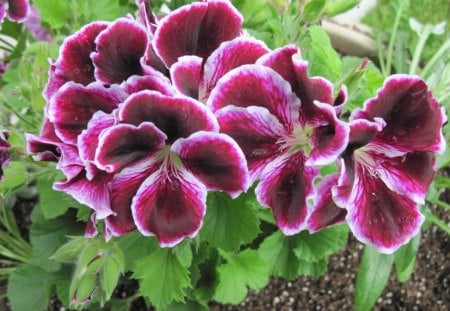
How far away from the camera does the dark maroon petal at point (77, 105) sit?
547 millimetres

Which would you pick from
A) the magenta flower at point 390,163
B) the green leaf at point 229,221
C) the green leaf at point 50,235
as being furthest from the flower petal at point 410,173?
the green leaf at point 50,235

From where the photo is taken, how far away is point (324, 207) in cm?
57

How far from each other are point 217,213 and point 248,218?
0.04 metres

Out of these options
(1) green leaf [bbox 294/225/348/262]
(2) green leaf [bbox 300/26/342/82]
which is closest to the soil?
(1) green leaf [bbox 294/225/348/262]

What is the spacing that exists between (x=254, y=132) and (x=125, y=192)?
0.13 metres

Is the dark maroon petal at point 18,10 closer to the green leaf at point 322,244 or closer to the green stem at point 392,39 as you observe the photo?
the green leaf at point 322,244

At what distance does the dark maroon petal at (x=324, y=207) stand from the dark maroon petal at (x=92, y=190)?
0.19 meters

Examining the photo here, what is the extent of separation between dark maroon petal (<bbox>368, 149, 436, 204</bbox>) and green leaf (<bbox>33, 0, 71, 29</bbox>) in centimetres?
59

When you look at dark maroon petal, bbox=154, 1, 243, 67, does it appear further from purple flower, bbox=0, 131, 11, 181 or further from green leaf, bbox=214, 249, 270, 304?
green leaf, bbox=214, 249, 270, 304

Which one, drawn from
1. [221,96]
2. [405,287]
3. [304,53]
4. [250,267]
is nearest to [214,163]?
[221,96]

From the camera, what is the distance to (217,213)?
2.49ft

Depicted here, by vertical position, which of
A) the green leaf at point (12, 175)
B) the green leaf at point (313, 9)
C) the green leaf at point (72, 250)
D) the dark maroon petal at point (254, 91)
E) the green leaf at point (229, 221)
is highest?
the dark maroon petal at point (254, 91)

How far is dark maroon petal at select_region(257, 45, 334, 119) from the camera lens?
0.51 m

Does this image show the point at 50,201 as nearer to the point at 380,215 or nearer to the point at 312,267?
the point at 312,267
